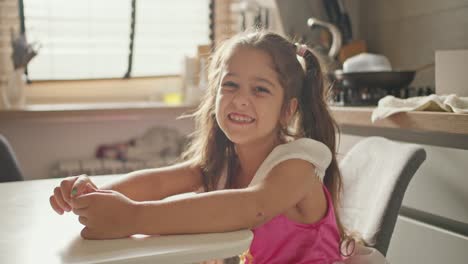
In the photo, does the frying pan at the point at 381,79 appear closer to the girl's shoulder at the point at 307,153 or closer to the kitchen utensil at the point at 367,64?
the kitchen utensil at the point at 367,64

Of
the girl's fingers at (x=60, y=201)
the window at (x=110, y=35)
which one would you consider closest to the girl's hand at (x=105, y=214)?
the girl's fingers at (x=60, y=201)

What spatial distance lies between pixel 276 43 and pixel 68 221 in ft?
1.84

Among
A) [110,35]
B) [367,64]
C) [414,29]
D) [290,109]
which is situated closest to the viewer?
[290,109]

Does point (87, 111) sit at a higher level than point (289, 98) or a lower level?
lower

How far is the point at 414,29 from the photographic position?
2350 millimetres

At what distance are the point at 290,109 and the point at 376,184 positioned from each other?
0.83 ft

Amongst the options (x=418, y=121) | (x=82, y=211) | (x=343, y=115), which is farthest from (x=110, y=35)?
(x=82, y=211)

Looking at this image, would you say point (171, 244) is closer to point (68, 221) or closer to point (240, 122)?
point (68, 221)

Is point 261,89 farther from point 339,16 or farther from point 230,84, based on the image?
point 339,16

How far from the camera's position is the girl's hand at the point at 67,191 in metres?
0.98

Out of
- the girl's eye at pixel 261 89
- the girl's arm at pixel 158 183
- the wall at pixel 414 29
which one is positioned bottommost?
the girl's arm at pixel 158 183

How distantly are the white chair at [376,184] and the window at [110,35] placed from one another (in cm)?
179

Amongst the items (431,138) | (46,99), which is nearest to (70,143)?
(46,99)

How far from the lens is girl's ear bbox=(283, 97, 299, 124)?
1.28 m
